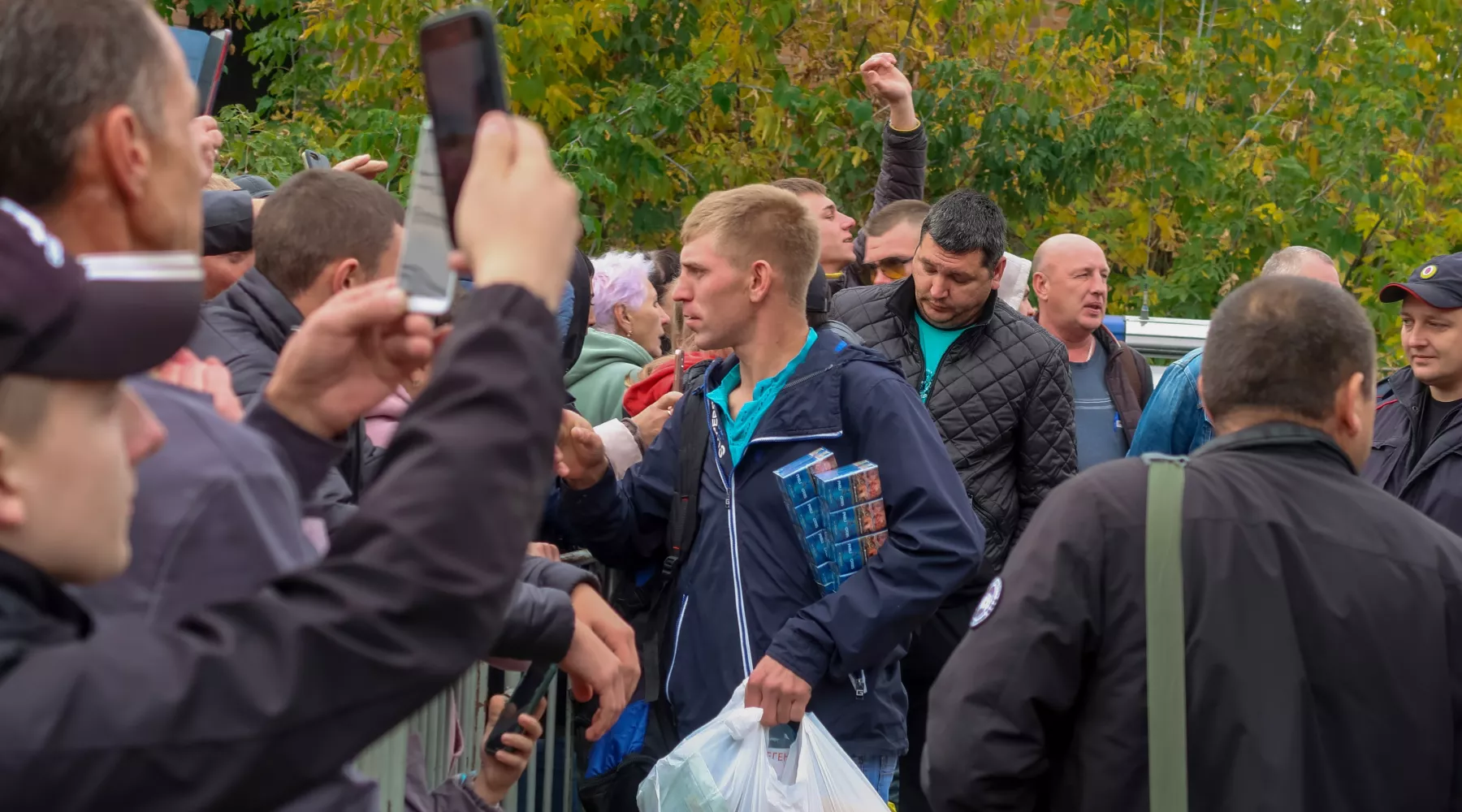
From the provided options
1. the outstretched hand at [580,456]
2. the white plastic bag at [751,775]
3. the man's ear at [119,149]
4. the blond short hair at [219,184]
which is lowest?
the white plastic bag at [751,775]

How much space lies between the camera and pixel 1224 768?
2662mm

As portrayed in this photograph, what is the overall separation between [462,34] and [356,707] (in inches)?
25.7

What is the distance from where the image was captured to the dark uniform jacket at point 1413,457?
4969 mm

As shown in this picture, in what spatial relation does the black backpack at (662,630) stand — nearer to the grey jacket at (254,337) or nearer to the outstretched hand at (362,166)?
the outstretched hand at (362,166)

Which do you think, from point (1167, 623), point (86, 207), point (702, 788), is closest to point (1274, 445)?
point (1167, 623)

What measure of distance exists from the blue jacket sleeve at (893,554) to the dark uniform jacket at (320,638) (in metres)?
2.88

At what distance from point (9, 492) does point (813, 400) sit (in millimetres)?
3189

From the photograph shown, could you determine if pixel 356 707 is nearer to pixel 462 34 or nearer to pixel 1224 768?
pixel 462 34

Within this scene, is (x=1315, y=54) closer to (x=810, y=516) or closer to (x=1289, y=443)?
(x=810, y=516)

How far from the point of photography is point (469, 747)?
3926 millimetres

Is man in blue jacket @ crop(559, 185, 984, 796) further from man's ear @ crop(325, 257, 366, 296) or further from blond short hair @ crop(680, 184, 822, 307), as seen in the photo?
man's ear @ crop(325, 257, 366, 296)

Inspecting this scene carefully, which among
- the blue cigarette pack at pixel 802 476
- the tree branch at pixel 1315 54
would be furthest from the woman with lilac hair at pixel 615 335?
the tree branch at pixel 1315 54

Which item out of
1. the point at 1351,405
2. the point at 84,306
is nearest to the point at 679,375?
the point at 1351,405

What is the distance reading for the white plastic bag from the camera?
399 cm
